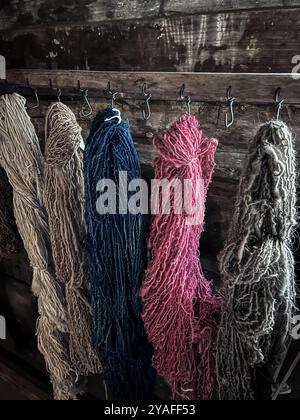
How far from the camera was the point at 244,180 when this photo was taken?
0.66 m

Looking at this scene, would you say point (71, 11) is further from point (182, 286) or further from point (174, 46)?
point (182, 286)

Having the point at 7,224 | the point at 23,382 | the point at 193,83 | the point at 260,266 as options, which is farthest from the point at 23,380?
the point at 193,83

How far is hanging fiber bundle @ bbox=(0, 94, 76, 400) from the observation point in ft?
3.03

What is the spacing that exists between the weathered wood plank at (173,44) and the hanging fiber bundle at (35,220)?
0.22m

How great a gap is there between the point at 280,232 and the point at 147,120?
18.7 inches

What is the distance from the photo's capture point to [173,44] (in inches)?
32.8

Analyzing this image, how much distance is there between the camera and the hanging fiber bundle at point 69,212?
849 millimetres

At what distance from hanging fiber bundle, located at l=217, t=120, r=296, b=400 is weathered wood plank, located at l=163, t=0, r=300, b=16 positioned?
0.85ft

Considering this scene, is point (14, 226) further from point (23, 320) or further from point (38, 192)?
point (23, 320)

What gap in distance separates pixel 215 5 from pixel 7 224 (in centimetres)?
87

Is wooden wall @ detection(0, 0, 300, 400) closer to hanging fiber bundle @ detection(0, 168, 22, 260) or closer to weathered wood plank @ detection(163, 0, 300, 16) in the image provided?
weathered wood plank @ detection(163, 0, 300, 16)

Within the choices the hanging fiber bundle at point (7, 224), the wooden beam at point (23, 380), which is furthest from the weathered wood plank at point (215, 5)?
the wooden beam at point (23, 380)

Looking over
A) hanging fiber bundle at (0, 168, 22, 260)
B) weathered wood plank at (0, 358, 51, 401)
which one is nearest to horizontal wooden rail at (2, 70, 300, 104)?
hanging fiber bundle at (0, 168, 22, 260)

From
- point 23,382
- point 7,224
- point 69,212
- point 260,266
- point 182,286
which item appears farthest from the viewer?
point 23,382
